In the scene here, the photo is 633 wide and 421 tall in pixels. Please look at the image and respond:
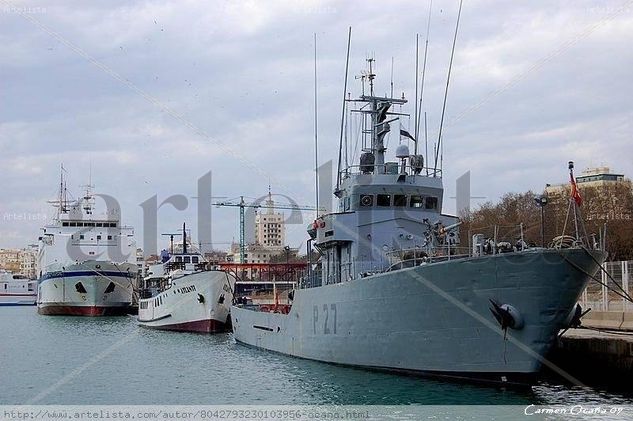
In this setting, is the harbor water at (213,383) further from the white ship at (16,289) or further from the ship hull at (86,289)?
the white ship at (16,289)

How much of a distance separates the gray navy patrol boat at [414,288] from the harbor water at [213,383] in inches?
25.4

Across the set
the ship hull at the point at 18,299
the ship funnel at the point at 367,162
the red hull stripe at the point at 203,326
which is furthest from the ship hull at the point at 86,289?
the ship funnel at the point at 367,162

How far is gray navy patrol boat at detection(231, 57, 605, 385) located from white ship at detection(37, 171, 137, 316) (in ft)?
126

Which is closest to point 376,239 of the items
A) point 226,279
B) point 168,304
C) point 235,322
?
point 235,322

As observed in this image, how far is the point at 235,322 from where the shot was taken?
37.8 m

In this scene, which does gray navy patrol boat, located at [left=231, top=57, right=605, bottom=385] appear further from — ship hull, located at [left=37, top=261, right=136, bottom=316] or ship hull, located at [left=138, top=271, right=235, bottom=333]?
ship hull, located at [left=37, top=261, right=136, bottom=316]

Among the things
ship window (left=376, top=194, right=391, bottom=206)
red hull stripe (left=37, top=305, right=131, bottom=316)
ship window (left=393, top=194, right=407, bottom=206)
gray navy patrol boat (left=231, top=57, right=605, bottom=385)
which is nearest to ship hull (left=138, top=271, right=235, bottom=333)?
gray navy patrol boat (left=231, top=57, right=605, bottom=385)

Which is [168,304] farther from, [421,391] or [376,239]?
[421,391]

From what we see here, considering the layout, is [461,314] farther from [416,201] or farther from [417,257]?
[416,201]

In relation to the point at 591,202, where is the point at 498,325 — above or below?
below

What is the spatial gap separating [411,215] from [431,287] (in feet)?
18.9

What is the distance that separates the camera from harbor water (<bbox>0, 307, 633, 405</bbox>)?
19297 millimetres

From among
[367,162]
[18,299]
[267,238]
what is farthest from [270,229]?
[367,162]

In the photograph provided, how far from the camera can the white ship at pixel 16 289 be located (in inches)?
4651
